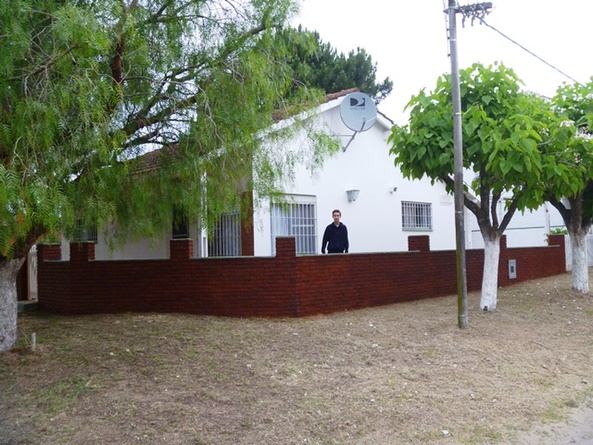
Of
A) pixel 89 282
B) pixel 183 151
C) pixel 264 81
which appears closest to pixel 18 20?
pixel 183 151

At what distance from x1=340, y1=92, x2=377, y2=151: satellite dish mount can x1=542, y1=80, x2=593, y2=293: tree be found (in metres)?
3.82

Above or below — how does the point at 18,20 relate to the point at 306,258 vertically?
above

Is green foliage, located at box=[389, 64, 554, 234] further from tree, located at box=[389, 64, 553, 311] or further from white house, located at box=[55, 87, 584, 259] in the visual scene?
white house, located at box=[55, 87, 584, 259]

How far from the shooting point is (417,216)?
1725cm

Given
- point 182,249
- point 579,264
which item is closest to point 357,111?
point 182,249

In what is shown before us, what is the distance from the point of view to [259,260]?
10031 millimetres

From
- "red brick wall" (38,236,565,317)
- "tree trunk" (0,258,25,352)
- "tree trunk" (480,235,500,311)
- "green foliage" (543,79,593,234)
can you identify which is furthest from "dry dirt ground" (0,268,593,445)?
"green foliage" (543,79,593,234)

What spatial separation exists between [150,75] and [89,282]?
15.4ft

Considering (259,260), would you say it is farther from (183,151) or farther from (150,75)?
(150,75)

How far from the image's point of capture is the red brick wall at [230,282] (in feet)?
32.8

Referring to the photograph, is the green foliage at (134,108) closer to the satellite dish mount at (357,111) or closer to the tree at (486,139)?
the tree at (486,139)

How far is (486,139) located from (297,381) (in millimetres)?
5181

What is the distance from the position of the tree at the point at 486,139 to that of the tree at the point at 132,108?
272 centimetres

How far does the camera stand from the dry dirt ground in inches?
238
